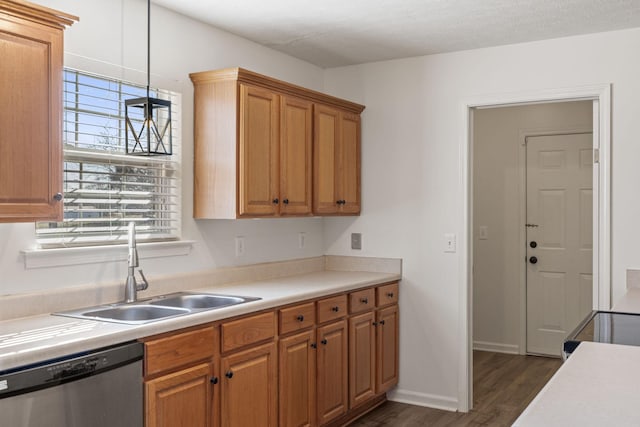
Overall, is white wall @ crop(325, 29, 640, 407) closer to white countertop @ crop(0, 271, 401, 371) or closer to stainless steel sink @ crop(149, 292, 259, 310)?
white countertop @ crop(0, 271, 401, 371)

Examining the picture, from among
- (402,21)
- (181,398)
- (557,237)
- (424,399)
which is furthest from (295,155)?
(557,237)

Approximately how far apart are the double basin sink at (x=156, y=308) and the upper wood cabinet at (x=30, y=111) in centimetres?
51

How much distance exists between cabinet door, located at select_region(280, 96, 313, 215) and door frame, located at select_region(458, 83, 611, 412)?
1.07 meters

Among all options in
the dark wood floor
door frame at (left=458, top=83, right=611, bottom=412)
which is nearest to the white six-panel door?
the dark wood floor

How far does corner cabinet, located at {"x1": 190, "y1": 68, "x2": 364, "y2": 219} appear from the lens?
3328 mm

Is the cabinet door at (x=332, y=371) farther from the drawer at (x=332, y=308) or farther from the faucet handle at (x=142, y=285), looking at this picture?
the faucet handle at (x=142, y=285)

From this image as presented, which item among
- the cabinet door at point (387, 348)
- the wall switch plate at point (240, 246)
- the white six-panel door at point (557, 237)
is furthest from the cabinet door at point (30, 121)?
the white six-panel door at point (557, 237)

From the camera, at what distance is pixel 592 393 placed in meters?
1.50

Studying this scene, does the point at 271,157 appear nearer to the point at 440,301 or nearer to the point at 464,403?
the point at 440,301

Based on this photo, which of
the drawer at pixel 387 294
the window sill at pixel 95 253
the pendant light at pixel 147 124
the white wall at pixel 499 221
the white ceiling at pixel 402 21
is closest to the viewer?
the window sill at pixel 95 253

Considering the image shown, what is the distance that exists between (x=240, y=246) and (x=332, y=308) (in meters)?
0.69

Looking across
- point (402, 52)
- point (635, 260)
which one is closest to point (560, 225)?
point (635, 260)

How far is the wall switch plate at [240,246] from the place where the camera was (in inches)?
150

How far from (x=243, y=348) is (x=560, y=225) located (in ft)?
11.6
